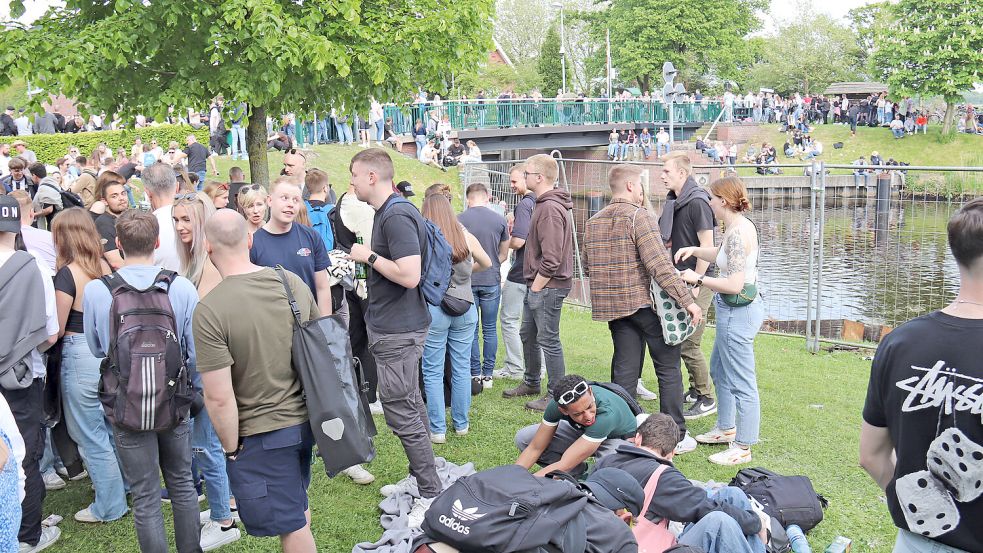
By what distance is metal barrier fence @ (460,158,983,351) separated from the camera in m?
8.80

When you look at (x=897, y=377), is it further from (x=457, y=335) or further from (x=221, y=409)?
(x=457, y=335)

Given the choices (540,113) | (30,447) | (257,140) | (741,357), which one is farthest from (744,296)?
(540,113)

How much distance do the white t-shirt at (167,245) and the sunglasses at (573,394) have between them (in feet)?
8.53

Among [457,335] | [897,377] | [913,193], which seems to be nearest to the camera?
[897,377]

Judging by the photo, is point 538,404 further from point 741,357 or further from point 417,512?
point 417,512

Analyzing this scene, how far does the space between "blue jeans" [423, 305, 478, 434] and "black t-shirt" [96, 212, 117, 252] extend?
7.81 feet

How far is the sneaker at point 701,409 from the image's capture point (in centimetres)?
676

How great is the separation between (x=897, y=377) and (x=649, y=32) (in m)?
56.5

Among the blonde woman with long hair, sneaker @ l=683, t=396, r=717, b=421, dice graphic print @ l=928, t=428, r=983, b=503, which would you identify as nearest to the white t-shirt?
the blonde woman with long hair

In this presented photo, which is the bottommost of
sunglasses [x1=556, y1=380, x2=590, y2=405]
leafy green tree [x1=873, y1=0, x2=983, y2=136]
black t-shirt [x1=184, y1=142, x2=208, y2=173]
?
sunglasses [x1=556, y1=380, x2=590, y2=405]

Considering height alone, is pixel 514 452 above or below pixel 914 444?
below

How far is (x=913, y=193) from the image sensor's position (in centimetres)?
885

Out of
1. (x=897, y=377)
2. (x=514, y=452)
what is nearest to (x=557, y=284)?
(x=514, y=452)

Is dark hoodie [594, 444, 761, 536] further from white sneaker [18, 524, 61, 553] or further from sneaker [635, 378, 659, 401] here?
white sneaker [18, 524, 61, 553]
